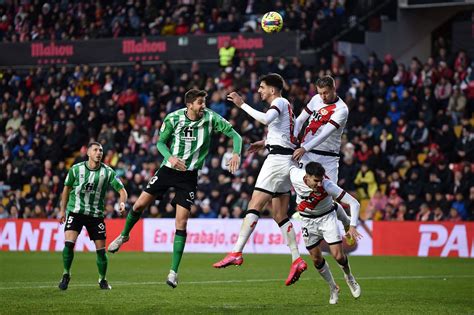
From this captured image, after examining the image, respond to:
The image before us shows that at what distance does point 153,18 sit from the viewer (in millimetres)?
34094

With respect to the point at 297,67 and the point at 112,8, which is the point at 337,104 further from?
the point at 112,8

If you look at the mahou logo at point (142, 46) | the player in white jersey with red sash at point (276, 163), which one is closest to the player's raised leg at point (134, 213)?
the player in white jersey with red sash at point (276, 163)

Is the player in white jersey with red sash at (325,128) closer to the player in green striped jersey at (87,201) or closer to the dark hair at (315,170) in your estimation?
the dark hair at (315,170)

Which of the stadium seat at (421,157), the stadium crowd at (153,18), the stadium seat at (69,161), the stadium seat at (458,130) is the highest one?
the stadium crowd at (153,18)

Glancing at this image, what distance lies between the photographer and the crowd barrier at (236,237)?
22.9 metres

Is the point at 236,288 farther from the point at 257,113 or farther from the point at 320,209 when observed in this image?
the point at 257,113

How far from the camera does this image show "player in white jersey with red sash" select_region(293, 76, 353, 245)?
13156 millimetres

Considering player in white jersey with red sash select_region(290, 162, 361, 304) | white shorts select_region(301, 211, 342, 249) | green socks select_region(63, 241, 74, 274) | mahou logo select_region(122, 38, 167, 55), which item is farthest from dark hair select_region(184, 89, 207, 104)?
mahou logo select_region(122, 38, 167, 55)

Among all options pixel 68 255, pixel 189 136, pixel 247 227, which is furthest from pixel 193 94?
pixel 68 255

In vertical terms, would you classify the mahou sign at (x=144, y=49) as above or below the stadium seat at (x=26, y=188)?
above

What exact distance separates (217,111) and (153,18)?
701 cm

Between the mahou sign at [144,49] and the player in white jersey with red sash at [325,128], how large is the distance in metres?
16.8

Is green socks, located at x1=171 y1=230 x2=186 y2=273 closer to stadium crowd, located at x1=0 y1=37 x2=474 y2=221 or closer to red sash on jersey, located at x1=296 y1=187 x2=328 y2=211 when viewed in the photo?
red sash on jersey, located at x1=296 y1=187 x2=328 y2=211

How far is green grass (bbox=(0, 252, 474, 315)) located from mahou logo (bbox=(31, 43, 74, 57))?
13.0 m
